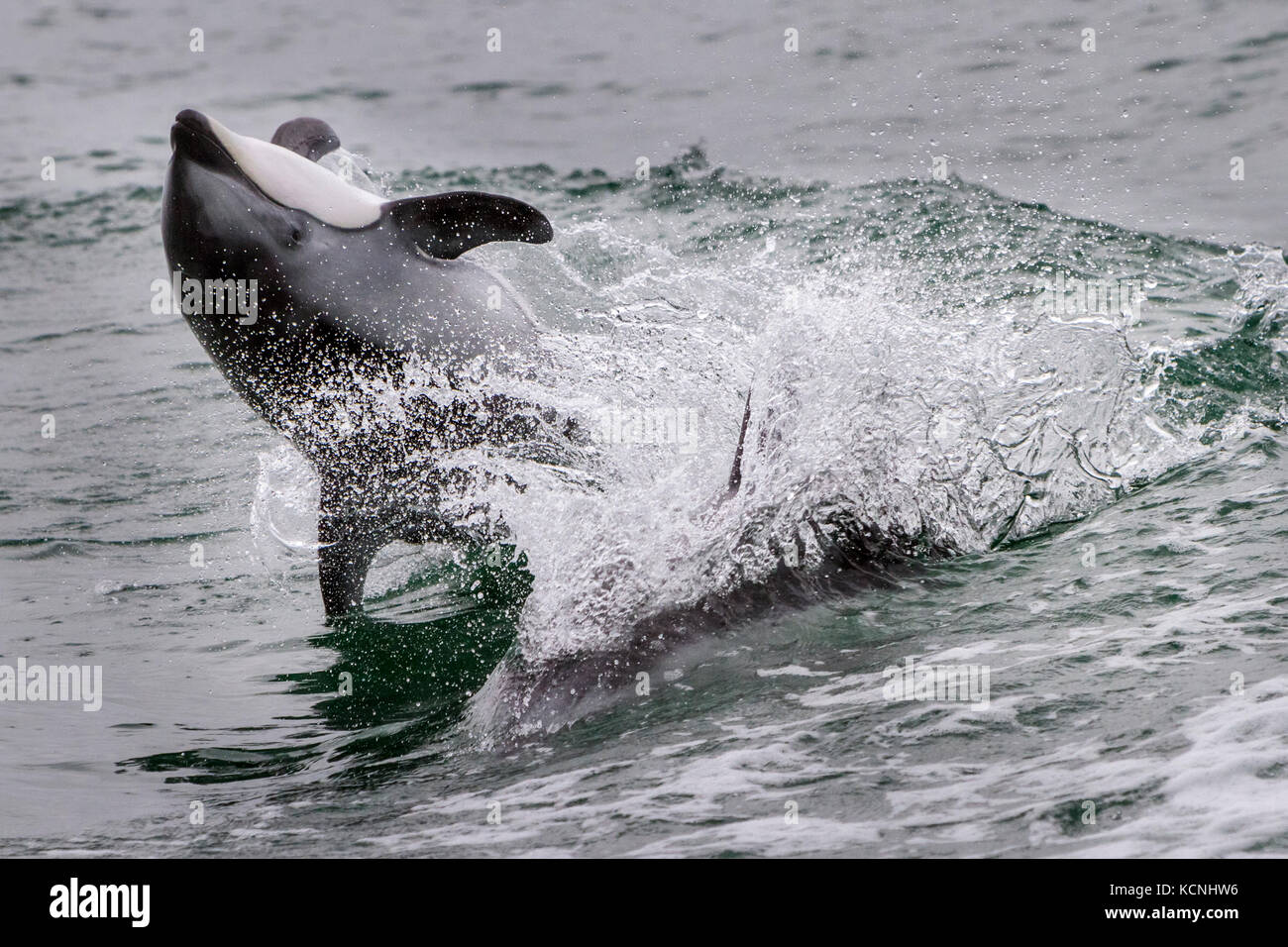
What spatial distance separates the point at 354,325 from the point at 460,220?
888 mm

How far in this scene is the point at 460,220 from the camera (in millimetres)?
7633

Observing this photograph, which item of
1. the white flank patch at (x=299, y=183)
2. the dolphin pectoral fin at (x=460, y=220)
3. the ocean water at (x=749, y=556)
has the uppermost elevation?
the white flank patch at (x=299, y=183)

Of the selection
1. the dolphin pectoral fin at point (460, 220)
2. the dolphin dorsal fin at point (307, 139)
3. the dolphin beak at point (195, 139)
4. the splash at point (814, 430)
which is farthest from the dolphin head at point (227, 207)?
the splash at point (814, 430)

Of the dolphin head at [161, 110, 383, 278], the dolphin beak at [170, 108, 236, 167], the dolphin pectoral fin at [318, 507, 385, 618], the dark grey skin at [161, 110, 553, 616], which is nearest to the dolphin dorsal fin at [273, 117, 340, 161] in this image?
the dark grey skin at [161, 110, 553, 616]

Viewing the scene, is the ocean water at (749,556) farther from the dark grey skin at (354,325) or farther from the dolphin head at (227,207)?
the dolphin head at (227,207)

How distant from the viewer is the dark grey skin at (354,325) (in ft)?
22.6

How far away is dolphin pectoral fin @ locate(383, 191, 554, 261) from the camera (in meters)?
7.58

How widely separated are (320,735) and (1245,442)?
5.23 meters

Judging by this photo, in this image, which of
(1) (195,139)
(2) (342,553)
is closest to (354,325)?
(1) (195,139)

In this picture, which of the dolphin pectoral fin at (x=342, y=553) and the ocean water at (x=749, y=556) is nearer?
the ocean water at (x=749, y=556)

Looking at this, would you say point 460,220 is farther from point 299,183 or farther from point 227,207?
point 227,207

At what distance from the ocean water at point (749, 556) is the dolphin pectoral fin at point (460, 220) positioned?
2.32 ft

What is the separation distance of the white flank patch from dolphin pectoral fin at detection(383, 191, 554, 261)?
0.58ft
